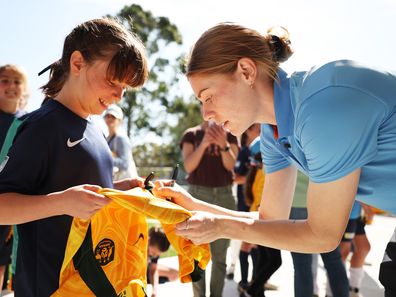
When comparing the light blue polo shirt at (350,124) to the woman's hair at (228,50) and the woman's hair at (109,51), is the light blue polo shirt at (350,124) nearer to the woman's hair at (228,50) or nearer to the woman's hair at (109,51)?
the woman's hair at (228,50)

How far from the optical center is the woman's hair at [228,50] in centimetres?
177

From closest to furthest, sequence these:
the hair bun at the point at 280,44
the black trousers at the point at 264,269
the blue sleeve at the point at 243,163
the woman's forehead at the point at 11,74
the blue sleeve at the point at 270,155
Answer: the hair bun at the point at 280,44 < the blue sleeve at the point at 270,155 < the woman's forehead at the point at 11,74 < the black trousers at the point at 264,269 < the blue sleeve at the point at 243,163

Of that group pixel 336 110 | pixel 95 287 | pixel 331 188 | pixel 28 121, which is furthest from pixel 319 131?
pixel 28 121

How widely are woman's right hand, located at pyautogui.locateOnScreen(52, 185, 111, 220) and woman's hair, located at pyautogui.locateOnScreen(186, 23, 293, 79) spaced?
62cm

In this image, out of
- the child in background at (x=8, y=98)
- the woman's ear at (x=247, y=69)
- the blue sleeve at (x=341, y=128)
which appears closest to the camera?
the blue sleeve at (x=341, y=128)

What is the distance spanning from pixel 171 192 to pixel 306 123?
72cm

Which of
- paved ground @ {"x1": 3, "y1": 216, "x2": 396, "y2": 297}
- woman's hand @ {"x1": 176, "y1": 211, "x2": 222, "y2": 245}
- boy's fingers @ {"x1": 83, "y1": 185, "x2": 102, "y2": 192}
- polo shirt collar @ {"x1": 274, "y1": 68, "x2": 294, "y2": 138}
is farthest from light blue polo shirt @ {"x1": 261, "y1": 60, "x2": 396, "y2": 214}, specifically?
paved ground @ {"x1": 3, "y1": 216, "x2": 396, "y2": 297}

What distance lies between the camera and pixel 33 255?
1767 millimetres

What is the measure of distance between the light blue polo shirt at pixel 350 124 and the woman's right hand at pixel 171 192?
61 cm

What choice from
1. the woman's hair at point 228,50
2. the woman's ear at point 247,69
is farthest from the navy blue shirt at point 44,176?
the woman's ear at point 247,69

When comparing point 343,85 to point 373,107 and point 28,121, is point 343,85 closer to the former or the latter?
point 373,107

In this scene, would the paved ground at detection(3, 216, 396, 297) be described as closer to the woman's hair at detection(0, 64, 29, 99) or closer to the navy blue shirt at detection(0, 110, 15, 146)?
the navy blue shirt at detection(0, 110, 15, 146)

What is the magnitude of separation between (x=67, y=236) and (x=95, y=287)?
262 mm

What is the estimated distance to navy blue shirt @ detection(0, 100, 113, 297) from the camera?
169 centimetres
